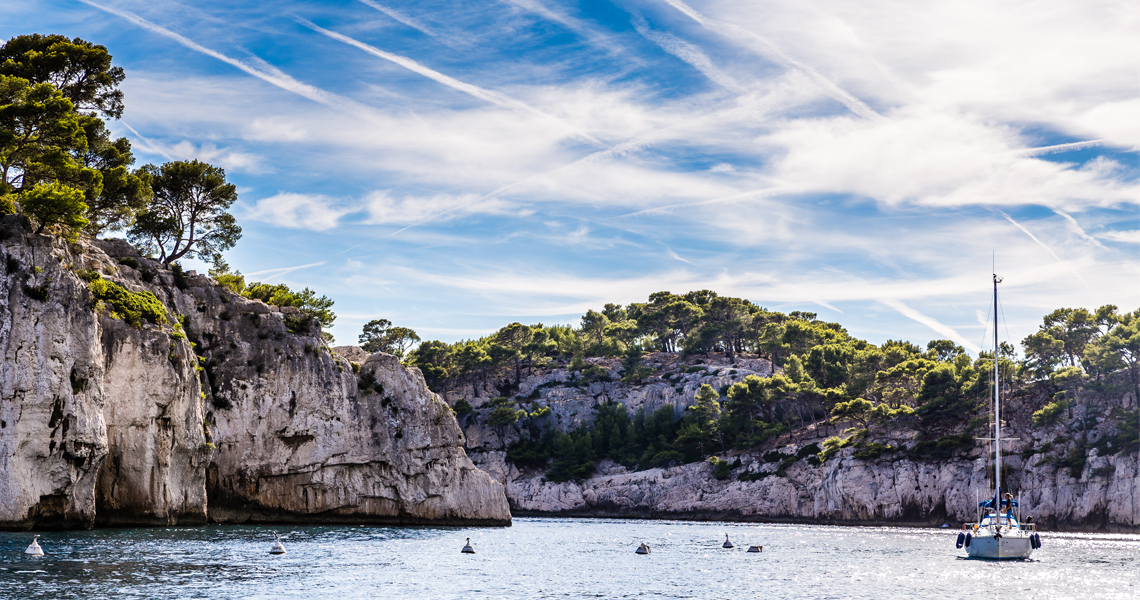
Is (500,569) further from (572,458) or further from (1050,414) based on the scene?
(572,458)

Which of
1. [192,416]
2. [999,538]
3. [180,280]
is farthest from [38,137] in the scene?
→ [999,538]

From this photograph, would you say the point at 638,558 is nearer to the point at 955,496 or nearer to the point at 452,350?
the point at 955,496

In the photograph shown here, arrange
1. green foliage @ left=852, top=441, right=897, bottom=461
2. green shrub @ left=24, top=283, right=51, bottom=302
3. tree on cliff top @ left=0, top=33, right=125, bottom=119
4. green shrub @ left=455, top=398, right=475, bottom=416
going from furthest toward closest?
1. green shrub @ left=455, top=398, right=475, bottom=416
2. green foliage @ left=852, top=441, right=897, bottom=461
3. tree on cliff top @ left=0, top=33, right=125, bottom=119
4. green shrub @ left=24, top=283, right=51, bottom=302

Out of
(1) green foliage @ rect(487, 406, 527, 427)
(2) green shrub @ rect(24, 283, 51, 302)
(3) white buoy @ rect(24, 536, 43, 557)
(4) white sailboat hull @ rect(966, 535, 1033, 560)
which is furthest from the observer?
(1) green foliage @ rect(487, 406, 527, 427)

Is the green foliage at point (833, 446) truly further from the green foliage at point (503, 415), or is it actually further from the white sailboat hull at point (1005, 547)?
the white sailboat hull at point (1005, 547)

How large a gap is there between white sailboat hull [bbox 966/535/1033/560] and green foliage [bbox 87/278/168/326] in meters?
52.5

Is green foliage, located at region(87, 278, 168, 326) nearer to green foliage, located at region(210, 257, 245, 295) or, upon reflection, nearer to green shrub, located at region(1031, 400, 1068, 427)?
green foliage, located at region(210, 257, 245, 295)

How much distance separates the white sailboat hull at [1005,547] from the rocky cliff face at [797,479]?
3135cm

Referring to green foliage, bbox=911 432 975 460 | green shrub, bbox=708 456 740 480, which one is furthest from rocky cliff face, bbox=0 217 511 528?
green foliage, bbox=911 432 975 460

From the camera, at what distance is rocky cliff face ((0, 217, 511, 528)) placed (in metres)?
46.4

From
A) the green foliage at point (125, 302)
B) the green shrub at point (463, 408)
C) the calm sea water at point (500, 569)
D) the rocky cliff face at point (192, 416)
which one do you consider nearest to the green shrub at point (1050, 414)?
the calm sea water at point (500, 569)

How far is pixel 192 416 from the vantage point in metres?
57.7

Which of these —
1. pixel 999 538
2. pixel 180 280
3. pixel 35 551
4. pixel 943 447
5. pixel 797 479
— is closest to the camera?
pixel 35 551

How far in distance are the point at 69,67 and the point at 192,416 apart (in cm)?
3016
